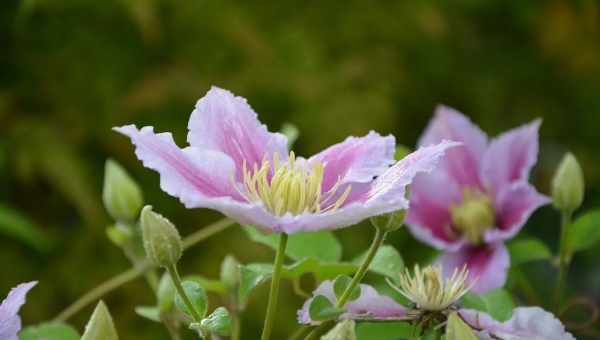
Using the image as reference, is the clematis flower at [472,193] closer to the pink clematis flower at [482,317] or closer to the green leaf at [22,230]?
the pink clematis flower at [482,317]

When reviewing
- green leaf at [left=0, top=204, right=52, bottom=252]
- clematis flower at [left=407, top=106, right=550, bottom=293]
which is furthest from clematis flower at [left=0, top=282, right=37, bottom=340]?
green leaf at [left=0, top=204, right=52, bottom=252]

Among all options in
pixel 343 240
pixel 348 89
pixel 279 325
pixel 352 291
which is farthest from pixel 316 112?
pixel 352 291

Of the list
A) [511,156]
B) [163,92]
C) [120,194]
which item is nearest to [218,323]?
[120,194]

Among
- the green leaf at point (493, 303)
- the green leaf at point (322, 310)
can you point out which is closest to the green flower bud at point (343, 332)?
the green leaf at point (322, 310)

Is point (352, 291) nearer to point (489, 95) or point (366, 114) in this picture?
point (366, 114)

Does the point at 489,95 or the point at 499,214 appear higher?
the point at 489,95

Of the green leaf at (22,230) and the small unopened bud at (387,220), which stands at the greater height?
the green leaf at (22,230)

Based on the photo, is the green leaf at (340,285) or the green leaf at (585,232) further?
the green leaf at (585,232)

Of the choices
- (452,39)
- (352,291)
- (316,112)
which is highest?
(452,39)
